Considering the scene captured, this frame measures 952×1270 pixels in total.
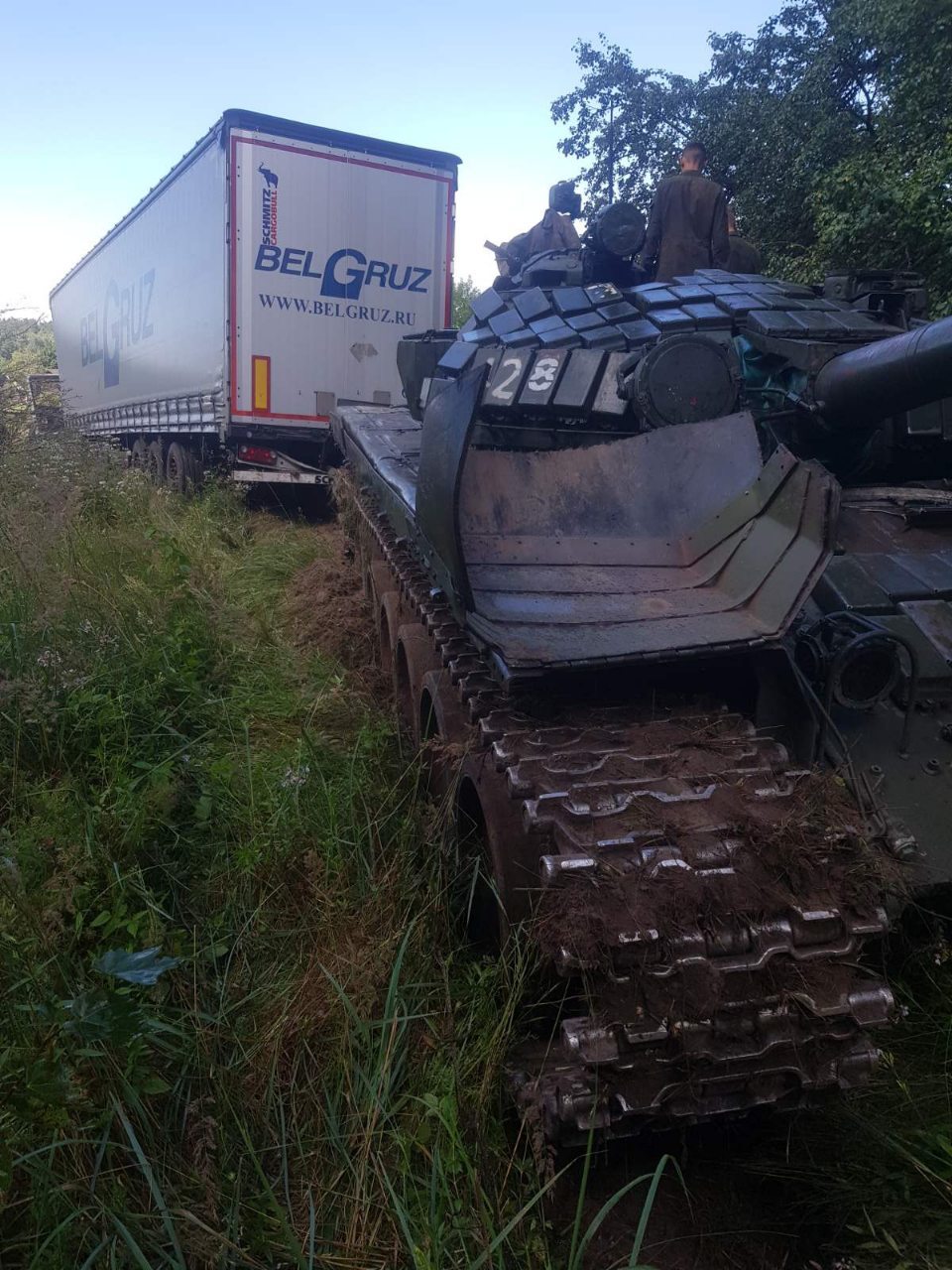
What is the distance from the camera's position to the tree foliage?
12406 millimetres

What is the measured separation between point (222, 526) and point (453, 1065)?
7.53 m

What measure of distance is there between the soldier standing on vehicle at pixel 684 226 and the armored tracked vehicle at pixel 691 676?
136 cm

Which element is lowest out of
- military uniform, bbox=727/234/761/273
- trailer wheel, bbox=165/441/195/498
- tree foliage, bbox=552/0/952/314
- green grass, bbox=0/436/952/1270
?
green grass, bbox=0/436/952/1270

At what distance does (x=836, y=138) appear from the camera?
15422mm

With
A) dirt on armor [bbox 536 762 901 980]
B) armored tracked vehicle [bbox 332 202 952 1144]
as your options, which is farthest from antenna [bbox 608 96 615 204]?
dirt on armor [bbox 536 762 901 980]

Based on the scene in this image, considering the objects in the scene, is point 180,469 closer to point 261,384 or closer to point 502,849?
point 261,384

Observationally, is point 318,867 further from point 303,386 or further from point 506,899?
point 303,386

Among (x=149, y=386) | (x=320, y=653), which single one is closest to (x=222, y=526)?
(x=320, y=653)

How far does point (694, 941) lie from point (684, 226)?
507 cm

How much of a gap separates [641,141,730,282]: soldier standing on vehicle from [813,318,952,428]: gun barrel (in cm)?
245

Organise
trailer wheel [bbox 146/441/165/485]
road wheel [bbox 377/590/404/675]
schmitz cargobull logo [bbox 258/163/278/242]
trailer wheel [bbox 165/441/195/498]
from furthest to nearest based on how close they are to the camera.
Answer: trailer wheel [bbox 146/441/165/485], trailer wheel [bbox 165/441/195/498], schmitz cargobull logo [bbox 258/163/278/242], road wheel [bbox 377/590/404/675]

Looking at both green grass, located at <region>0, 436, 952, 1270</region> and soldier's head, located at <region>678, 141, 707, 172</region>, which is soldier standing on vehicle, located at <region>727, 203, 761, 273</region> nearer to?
soldier's head, located at <region>678, 141, 707, 172</region>

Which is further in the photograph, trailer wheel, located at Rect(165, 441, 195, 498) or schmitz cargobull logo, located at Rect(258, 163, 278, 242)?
trailer wheel, located at Rect(165, 441, 195, 498)

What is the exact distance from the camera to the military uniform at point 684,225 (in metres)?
6.34
